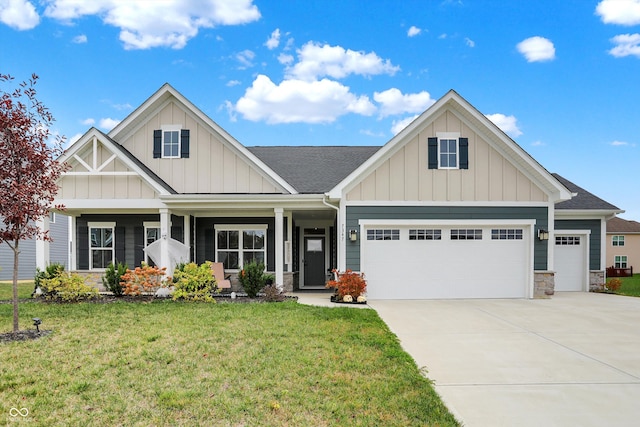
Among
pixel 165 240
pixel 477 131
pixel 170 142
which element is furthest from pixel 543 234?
pixel 170 142

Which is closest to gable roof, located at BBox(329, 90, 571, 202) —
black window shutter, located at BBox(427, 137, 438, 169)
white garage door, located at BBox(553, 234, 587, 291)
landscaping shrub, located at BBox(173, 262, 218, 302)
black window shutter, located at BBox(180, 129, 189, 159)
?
black window shutter, located at BBox(427, 137, 438, 169)

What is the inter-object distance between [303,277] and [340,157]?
482cm

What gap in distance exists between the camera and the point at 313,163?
15359 millimetres

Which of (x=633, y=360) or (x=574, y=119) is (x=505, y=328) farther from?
(x=574, y=119)

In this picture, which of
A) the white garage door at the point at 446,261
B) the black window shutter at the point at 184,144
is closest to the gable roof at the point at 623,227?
the white garage door at the point at 446,261

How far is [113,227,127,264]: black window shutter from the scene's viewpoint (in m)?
14.1

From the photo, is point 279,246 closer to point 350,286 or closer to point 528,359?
point 350,286

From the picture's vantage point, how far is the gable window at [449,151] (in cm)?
1209

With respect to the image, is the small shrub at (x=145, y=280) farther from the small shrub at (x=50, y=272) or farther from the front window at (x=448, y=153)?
the front window at (x=448, y=153)

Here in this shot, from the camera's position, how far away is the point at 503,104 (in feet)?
54.3

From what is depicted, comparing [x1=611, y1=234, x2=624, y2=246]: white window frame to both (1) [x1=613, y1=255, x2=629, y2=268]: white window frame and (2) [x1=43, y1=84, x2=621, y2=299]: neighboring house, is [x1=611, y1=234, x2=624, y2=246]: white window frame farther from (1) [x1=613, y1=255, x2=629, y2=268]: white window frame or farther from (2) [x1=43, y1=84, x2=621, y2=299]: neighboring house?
(2) [x1=43, y1=84, x2=621, y2=299]: neighboring house

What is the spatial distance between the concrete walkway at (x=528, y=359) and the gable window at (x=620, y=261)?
76.5ft

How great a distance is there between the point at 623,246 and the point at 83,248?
113 feet

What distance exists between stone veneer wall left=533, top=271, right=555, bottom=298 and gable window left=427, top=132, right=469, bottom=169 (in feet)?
12.8
